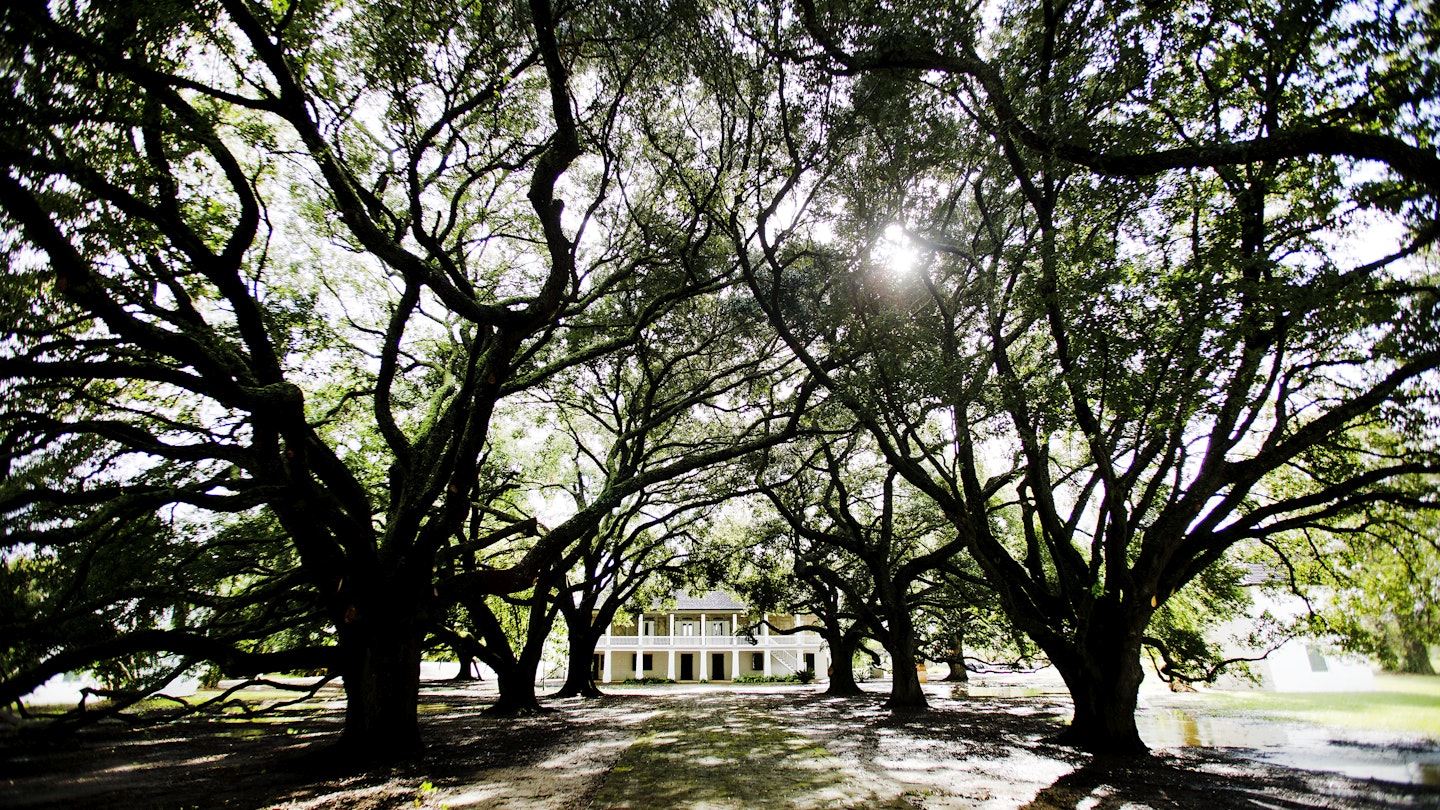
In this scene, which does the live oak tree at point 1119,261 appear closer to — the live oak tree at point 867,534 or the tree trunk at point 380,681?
the live oak tree at point 867,534

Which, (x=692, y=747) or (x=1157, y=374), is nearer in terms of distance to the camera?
(x=1157, y=374)

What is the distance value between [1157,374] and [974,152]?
383 centimetres

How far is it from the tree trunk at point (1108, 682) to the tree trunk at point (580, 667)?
15.2 metres

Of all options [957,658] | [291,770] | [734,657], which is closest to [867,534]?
[957,658]

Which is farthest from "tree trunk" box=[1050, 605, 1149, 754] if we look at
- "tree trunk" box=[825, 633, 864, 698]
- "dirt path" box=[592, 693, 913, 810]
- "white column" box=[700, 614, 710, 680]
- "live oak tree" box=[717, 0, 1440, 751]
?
"white column" box=[700, 614, 710, 680]

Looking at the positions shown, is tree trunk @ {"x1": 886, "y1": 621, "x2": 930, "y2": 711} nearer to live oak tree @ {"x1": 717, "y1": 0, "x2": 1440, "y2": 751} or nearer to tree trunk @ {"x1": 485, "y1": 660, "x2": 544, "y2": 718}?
live oak tree @ {"x1": 717, "y1": 0, "x2": 1440, "y2": 751}

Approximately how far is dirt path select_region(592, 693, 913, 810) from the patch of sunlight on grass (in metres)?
5.19

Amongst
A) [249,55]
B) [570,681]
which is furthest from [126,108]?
[570,681]

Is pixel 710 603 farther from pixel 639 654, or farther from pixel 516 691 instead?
pixel 516 691

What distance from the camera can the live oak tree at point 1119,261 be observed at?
511cm

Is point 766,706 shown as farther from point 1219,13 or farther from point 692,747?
point 1219,13

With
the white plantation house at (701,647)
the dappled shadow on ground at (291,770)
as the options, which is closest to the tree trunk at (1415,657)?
the dappled shadow on ground at (291,770)

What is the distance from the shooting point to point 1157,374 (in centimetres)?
613

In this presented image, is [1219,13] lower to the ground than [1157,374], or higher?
higher
